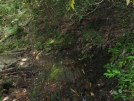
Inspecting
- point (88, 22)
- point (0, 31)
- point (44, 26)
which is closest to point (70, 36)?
point (88, 22)

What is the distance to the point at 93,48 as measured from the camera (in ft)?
16.9

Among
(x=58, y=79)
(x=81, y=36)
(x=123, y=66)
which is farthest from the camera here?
(x=81, y=36)

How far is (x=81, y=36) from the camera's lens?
5.70m

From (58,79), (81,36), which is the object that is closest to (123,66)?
(58,79)

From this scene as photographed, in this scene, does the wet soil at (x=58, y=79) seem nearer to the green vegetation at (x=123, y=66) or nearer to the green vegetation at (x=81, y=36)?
the green vegetation at (x=81, y=36)

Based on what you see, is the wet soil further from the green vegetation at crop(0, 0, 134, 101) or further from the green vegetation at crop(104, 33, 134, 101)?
the green vegetation at crop(104, 33, 134, 101)

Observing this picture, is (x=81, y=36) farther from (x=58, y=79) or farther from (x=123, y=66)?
(x=123, y=66)

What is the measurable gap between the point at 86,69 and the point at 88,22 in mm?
1703

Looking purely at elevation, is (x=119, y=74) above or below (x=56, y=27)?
below

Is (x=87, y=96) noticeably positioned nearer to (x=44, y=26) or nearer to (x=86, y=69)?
(x=86, y=69)

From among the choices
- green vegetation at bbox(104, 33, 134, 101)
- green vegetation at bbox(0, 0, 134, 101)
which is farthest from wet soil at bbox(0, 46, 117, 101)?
green vegetation at bbox(104, 33, 134, 101)

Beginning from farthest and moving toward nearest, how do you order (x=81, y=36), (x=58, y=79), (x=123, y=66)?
(x=81, y=36), (x=58, y=79), (x=123, y=66)

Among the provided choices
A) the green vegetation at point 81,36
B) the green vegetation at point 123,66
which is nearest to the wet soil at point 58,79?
the green vegetation at point 81,36

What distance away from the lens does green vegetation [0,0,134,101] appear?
4.18 metres
